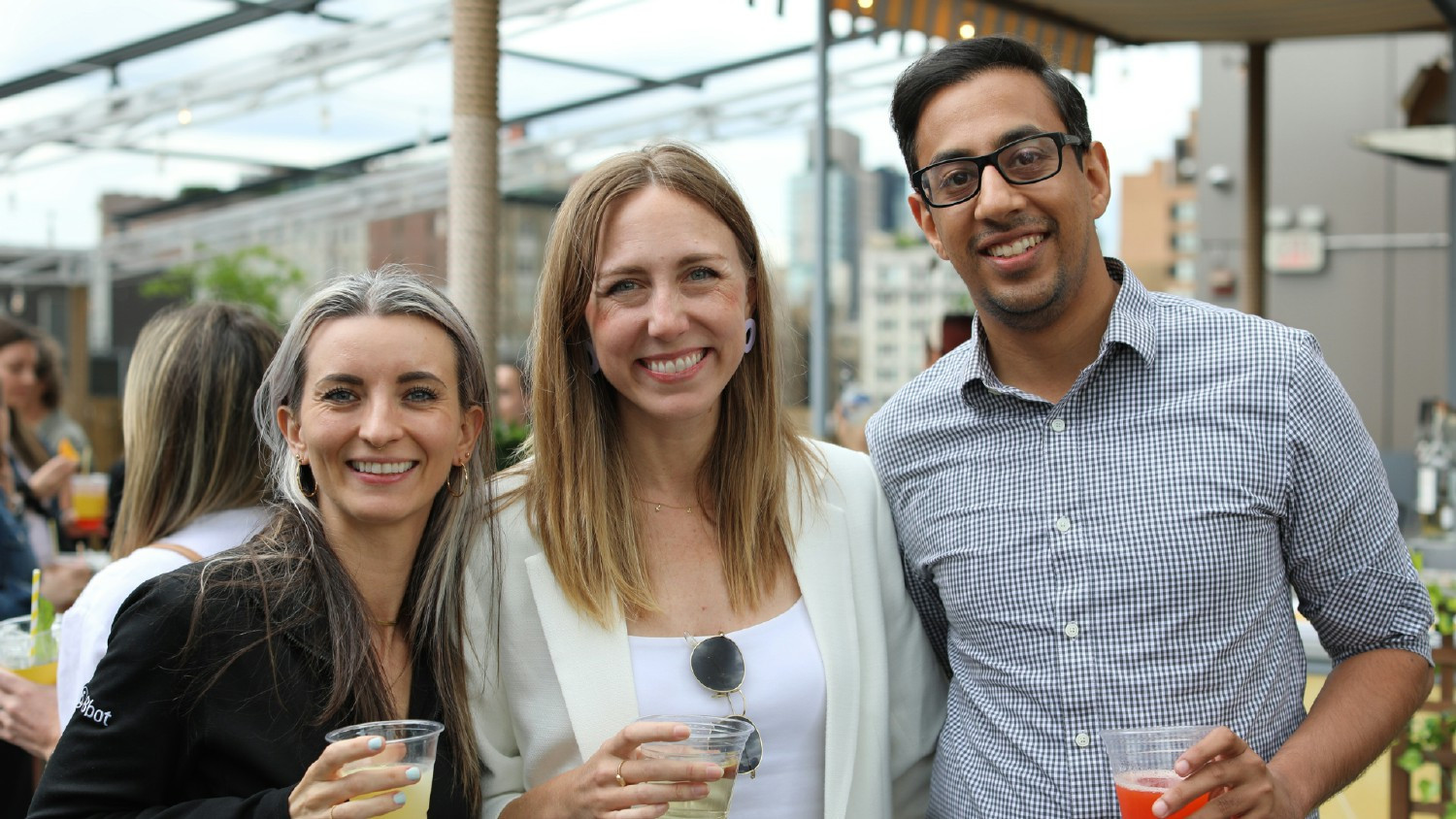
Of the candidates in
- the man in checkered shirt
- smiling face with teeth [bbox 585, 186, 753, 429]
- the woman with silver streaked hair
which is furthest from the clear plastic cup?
the man in checkered shirt

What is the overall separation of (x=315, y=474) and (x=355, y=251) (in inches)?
600

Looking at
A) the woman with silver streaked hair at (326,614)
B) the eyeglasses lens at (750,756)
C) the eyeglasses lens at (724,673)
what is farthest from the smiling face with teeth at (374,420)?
the eyeglasses lens at (750,756)

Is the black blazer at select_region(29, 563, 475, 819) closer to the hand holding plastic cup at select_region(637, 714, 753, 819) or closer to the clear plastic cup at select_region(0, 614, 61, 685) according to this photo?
the hand holding plastic cup at select_region(637, 714, 753, 819)

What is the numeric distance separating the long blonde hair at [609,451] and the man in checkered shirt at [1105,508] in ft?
0.91

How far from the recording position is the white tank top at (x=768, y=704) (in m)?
1.83

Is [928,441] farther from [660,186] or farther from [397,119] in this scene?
[397,119]

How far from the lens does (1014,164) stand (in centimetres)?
187

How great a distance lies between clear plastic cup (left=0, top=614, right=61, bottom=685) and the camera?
91.9 inches

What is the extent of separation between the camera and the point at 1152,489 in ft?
5.87

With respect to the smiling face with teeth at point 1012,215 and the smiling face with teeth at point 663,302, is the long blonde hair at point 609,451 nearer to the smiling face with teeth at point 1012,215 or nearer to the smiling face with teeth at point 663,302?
the smiling face with teeth at point 663,302

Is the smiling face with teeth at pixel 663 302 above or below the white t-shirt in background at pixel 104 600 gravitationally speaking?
above

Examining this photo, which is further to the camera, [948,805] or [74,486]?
[74,486]

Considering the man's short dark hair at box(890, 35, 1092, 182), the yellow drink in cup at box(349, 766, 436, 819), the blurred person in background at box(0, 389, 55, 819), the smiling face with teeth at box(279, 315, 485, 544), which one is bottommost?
the blurred person in background at box(0, 389, 55, 819)

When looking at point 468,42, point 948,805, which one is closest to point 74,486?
point 468,42
